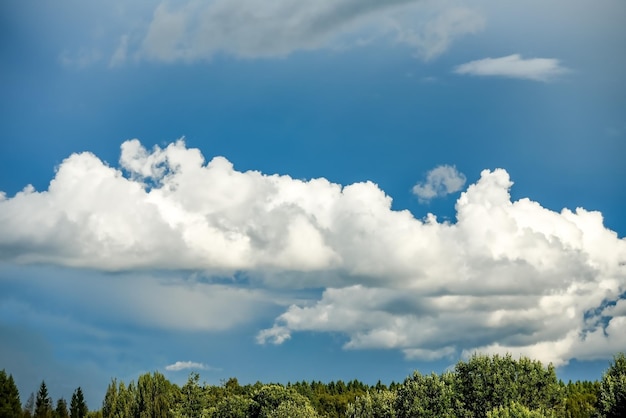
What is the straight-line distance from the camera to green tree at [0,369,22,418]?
15312 centimetres

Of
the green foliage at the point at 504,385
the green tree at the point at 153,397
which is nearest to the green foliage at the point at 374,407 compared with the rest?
the green foliage at the point at 504,385

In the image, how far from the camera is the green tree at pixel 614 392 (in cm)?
9625

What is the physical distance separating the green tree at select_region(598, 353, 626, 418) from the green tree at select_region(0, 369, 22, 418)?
117116mm

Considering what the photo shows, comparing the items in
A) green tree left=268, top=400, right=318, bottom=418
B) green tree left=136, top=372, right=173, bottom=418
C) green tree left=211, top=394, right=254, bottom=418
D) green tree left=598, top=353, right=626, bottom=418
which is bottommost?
green tree left=598, top=353, right=626, bottom=418

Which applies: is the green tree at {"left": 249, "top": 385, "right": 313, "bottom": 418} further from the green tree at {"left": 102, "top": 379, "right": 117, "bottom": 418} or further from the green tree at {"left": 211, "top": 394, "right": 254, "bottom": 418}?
the green tree at {"left": 102, "top": 379, "right": 117, "bottom": 418}

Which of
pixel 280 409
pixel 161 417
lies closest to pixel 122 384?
pixel 161 417

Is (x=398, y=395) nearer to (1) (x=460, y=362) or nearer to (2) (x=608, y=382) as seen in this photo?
(1) (x=460, y=362)

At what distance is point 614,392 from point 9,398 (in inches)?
4784

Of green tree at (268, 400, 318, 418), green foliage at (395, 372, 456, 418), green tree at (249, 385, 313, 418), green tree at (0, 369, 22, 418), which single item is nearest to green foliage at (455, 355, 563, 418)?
green foliage at (395, 372, 456, 418)

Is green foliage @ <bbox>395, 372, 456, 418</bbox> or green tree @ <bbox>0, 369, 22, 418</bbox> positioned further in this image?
green tree @ <bbox>0, 369, 22, 418</bbox>

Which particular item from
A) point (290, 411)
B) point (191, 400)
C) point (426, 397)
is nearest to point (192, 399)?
point (191, 400)

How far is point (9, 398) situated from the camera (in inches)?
6156

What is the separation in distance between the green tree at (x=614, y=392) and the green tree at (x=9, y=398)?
117m

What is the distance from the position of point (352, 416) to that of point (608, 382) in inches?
1585
